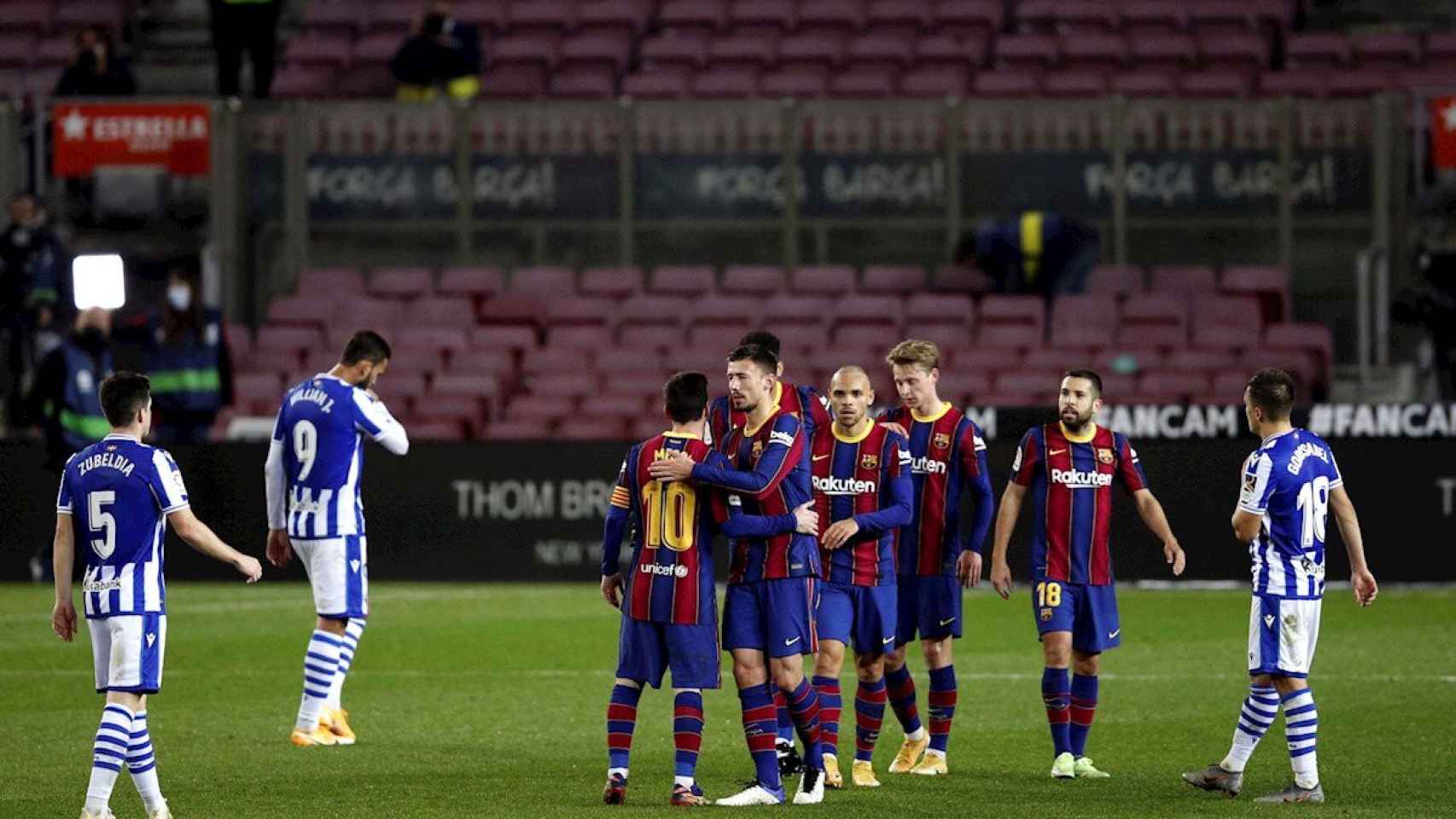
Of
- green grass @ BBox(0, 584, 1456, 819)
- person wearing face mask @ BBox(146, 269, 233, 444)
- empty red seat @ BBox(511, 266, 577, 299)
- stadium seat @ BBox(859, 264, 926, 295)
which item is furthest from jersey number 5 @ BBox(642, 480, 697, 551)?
empty red seat @ BBox(511, 266, 577, 299)

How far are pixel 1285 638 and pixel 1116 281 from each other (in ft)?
46.1

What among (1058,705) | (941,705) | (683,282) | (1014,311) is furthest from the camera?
(683,282)

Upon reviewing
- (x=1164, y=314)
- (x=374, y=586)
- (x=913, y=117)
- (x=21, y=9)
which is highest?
(x=21, y=9)

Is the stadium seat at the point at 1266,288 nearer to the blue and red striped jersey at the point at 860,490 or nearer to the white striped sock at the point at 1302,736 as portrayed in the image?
the blue and red striped jersey at the point at 860,490

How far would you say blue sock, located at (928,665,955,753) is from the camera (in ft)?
33.6

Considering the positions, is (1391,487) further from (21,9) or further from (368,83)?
(21,9)

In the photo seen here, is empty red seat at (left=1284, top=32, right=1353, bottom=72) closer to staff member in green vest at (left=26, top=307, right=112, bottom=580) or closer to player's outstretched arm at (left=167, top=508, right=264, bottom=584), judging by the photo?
staff member in green vest at (left=26, top=307, right=112, bottom=580)

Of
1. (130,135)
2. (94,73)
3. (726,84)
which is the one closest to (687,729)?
(130,135)

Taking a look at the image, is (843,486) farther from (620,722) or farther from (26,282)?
(26,282)

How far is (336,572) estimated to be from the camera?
37.4 ft

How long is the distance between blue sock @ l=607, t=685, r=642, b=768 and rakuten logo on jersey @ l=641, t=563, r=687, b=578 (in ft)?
1.54

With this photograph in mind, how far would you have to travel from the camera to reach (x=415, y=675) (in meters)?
14.1

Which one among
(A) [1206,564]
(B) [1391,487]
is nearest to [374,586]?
(A) [1206,564]

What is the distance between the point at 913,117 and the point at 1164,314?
3.36 m
